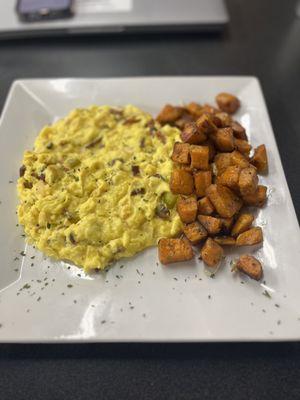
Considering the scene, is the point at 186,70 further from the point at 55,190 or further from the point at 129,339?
the point at 129,339

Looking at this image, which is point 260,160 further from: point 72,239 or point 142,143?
point 72,239

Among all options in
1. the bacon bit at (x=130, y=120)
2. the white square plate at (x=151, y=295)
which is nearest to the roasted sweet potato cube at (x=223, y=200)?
the white square plate at (x=151, y=295)

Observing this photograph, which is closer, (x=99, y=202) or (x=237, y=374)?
(x=237, y=374)

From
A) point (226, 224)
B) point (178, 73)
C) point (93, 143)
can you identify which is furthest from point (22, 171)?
point (178, 73)

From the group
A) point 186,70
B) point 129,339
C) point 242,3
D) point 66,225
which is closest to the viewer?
point 129,339

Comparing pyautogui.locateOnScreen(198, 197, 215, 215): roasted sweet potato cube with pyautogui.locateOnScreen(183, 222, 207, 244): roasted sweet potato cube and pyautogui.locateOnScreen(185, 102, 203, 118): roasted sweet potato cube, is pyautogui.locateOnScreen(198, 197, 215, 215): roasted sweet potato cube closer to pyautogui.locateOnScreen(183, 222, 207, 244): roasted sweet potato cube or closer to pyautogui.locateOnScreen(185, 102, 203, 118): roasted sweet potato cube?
pyautogui.locateOnScreen(183, 222, 207, 244): roasted sweet potato cube

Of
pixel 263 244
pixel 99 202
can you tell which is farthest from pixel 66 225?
pixel 263 244

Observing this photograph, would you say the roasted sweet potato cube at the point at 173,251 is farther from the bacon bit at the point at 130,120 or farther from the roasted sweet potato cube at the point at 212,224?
the bacon bit at the point at 130,120

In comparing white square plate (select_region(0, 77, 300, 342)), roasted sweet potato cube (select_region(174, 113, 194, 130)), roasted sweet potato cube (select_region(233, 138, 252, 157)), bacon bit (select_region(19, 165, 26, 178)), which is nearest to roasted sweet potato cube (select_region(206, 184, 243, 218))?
white square plate (select_region(0, 77, 300, 342))
